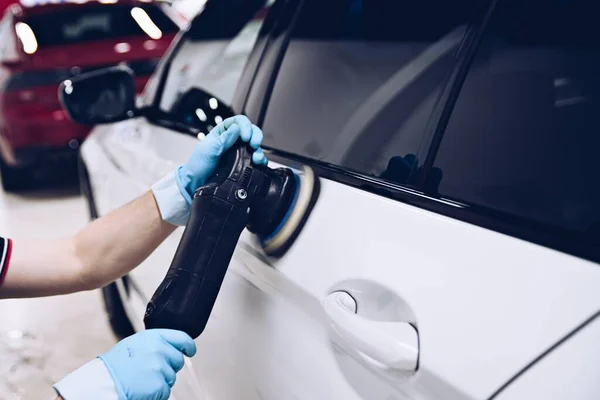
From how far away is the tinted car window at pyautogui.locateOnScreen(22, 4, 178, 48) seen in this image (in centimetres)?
443

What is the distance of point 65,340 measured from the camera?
99.7 inches

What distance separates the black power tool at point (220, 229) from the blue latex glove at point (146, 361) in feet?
0.07

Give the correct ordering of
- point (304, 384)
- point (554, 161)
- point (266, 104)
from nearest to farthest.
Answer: point (554, 161) < point (304, 384) < point (266, 104)

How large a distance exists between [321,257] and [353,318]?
0.14 metres

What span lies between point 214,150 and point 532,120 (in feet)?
1.82

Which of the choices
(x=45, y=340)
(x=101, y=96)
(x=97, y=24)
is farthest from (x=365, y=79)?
(x=97, y=24)

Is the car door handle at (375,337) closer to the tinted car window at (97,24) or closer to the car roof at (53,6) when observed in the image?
the tinted car window at (97,24)

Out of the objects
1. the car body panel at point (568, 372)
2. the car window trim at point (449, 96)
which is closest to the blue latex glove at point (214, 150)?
the car window trim at point (449, 96)

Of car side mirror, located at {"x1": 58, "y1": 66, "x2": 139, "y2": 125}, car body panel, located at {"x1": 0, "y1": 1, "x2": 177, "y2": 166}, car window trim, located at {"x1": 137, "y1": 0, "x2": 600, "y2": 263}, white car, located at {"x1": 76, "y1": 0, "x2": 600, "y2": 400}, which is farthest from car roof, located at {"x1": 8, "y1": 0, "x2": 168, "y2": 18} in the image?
car window trim, located at {"x1": 137, "y1": 0, "x2": 600, "y2": 263}

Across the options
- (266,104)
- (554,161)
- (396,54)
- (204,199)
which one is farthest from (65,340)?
(554,161)

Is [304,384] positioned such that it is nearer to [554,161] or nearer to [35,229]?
[554,161]

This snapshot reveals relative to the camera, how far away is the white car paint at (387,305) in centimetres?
59

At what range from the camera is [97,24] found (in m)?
4.50

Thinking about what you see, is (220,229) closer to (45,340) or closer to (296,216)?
(296,216)
